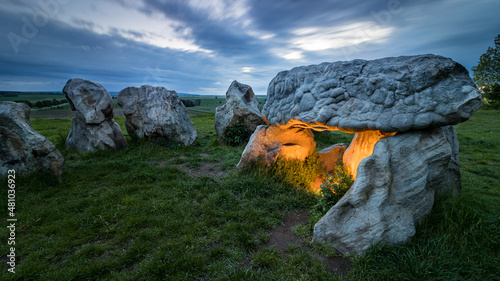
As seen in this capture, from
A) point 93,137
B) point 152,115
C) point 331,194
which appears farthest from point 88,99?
point 331,194

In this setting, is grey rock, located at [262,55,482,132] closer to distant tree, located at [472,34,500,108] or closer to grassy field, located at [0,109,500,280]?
grassy field, located at [0,109,500,280]

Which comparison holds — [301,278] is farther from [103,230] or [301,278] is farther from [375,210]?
[103,230]

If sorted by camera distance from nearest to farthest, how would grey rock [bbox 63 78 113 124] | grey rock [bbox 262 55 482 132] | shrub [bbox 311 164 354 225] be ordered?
grey rock [bbox 262 55 482 132] < shrub [bbox 311 164 354 225] < grey rock [bbox 63 78 113 124]

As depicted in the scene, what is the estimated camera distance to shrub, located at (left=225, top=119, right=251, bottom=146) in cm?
1145

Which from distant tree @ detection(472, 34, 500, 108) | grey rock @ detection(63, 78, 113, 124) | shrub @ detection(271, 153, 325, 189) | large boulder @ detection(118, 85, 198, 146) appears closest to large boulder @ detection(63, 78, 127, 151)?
grey rock @ detection(63, 78, 113, 124)

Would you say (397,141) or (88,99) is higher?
(88,99)

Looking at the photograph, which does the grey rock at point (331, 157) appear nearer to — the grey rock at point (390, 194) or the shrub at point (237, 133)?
the grey rock at point (390, 194)

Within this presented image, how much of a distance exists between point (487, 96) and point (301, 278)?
35594 mm

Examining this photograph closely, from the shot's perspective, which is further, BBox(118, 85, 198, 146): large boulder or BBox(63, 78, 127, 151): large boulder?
BBox(118, 85, 198, 146): large boulder

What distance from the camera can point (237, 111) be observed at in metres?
11.5

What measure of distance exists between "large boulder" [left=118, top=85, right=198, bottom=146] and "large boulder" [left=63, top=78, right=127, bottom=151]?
A: 2.80 ft

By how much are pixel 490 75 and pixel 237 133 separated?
107 feet

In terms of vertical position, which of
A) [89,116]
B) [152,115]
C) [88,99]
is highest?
[88,99]

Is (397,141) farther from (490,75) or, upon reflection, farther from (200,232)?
(490,75)
